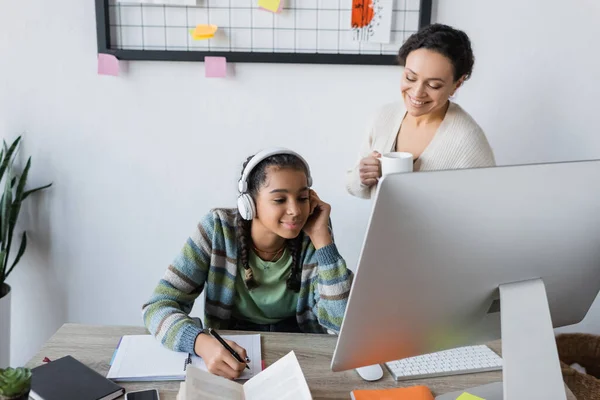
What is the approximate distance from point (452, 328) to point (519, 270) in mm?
161

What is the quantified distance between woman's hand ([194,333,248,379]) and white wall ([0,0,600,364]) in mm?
1154

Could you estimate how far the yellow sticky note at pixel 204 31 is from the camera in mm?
2125

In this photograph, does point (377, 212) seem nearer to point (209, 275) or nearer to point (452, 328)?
point (452, 328)

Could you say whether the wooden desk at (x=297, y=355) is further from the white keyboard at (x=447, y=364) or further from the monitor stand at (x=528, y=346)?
the monitor stand at (x=528, y=346)

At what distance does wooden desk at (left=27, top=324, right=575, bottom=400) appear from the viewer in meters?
1.14

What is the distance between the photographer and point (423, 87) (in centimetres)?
172

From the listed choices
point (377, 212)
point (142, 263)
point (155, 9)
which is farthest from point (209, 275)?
point (155, 9)

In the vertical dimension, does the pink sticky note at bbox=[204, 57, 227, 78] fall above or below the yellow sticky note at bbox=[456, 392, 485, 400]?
above

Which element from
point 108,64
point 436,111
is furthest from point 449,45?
point 108,64

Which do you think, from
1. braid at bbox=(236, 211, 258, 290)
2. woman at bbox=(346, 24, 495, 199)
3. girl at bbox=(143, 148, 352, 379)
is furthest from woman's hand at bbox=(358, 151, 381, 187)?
braid at bbox=(236, 211, 258, 290)

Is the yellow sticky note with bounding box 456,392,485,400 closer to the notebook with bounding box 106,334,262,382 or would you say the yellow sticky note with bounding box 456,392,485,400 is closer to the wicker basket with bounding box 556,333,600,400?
the notebook with bounding box 106,334,262,382

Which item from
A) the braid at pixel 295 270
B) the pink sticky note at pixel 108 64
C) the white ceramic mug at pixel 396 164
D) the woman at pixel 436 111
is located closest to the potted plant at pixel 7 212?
the pink sticky note at pixel 108 64

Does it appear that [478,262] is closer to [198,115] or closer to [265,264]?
[265,264]

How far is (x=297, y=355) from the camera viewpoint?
50.2 inches
